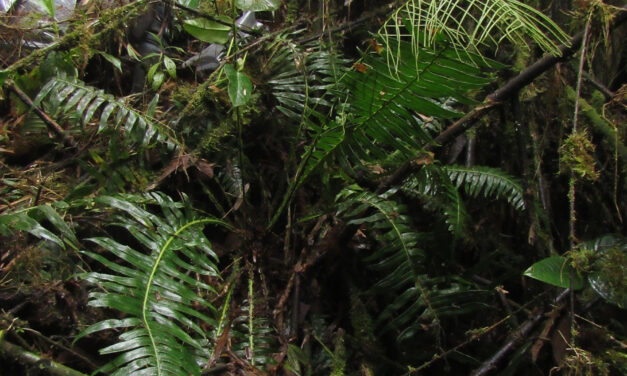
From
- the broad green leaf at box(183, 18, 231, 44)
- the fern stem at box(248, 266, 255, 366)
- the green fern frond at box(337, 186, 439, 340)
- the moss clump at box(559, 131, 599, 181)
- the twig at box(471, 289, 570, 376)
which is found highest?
the broad green leaf at box(183, 18, 231, 44)

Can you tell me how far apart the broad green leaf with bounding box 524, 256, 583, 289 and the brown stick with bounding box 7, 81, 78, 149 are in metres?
1.68

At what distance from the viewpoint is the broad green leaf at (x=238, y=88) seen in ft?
4.78

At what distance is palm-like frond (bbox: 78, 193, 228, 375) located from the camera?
1.09 m

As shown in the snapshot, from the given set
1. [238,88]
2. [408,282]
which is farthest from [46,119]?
[408,282]

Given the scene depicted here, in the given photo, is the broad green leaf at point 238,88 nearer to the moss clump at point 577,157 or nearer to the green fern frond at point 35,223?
the green fern frond at point 35,223

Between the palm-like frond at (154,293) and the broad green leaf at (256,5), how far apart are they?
2.35 feet

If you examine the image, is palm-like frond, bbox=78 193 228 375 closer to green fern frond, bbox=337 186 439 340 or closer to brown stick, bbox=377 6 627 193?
green fern frond, bbox=337 186 439 340

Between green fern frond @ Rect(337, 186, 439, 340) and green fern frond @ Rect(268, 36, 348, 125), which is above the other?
green fern frond @ Rect(268, 36, 348, 125)

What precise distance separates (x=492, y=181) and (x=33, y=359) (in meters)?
1.60

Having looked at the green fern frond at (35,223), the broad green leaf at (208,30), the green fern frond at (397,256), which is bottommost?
the green fern frond at (397,256)

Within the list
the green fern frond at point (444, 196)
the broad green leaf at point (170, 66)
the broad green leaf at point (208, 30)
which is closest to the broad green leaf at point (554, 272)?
the green fern frond at point (444, 196)

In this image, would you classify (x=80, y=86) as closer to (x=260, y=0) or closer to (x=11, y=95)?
(x=11, y=95)

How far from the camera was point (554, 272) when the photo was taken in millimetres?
1336

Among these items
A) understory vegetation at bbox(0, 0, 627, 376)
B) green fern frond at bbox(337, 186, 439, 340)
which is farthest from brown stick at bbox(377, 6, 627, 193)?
green fern frond at bbox(337, 186, 439, 340)
